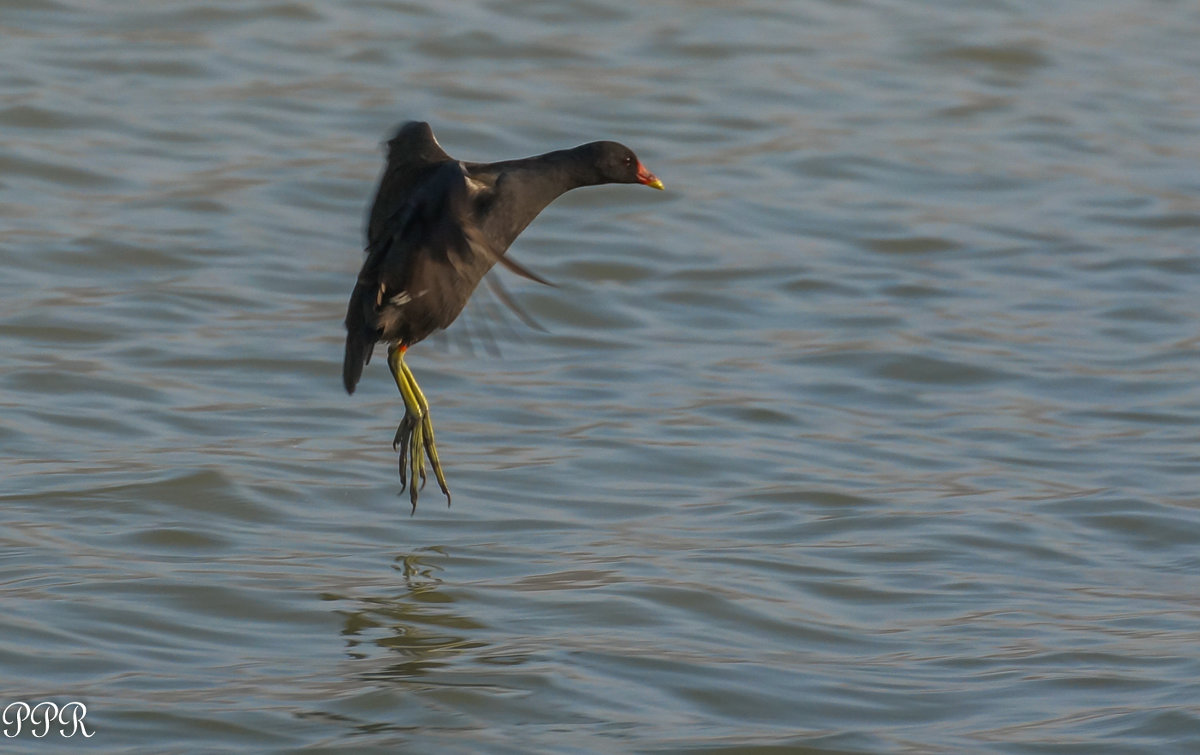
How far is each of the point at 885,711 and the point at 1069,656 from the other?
0.72 m

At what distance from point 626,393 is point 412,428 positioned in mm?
1661

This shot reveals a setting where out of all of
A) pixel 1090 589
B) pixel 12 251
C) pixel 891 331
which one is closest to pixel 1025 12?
pixel 891 331

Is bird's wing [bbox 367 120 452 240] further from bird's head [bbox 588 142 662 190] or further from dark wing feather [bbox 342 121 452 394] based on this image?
bird's head [bbox 588 142 662 190]

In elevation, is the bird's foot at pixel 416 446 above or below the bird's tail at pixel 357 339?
below

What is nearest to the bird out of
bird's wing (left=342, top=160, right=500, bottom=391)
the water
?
bird's wing (left=342, top=160, right=500, bottom=391)

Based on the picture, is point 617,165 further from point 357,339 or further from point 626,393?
point 626,393

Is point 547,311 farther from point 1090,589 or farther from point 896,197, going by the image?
point 1090,589

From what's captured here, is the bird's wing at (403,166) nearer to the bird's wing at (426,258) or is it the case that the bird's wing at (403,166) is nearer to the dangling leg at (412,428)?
the bird's wing at (426,258)

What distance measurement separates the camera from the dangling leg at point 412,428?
6340 millimetres

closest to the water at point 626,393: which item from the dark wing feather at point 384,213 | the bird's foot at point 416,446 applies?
the bird's foot at point 416,446

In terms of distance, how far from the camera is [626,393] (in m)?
8.01

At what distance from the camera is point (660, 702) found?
16.7 feet

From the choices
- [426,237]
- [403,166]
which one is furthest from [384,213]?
[426,237]

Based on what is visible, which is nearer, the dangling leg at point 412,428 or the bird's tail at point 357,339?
the bird's tail at point 357,339
